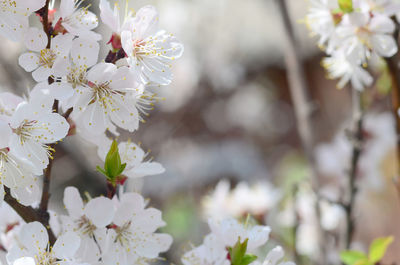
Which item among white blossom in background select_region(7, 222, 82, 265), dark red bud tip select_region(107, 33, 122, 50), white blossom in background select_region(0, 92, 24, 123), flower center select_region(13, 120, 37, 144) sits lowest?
white blossom in background select_region(7, 222, 82, 265)

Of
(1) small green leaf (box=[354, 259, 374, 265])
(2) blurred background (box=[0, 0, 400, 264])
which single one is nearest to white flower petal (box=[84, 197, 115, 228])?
(1) small green leaf (box=[354, 259, 374, 265])

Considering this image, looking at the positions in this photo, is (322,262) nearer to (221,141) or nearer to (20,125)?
(20,125)

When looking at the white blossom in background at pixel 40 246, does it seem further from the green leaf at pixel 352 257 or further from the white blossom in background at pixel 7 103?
the green leaf at pixel 352 257

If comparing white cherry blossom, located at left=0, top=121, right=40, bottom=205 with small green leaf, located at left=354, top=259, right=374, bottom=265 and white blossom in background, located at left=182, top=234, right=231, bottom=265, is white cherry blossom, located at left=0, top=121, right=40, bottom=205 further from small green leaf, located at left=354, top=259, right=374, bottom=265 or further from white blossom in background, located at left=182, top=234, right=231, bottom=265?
small green leaf, located at left=354, top=259, right=374, bottom=265

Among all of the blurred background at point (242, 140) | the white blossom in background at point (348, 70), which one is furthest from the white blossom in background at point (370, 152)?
the white blossom in background at point (348, 70)

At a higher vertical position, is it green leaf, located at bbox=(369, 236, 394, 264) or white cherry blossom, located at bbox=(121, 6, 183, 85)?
white cherry blossom, located at bbox=(121, 6, 183, 85)
